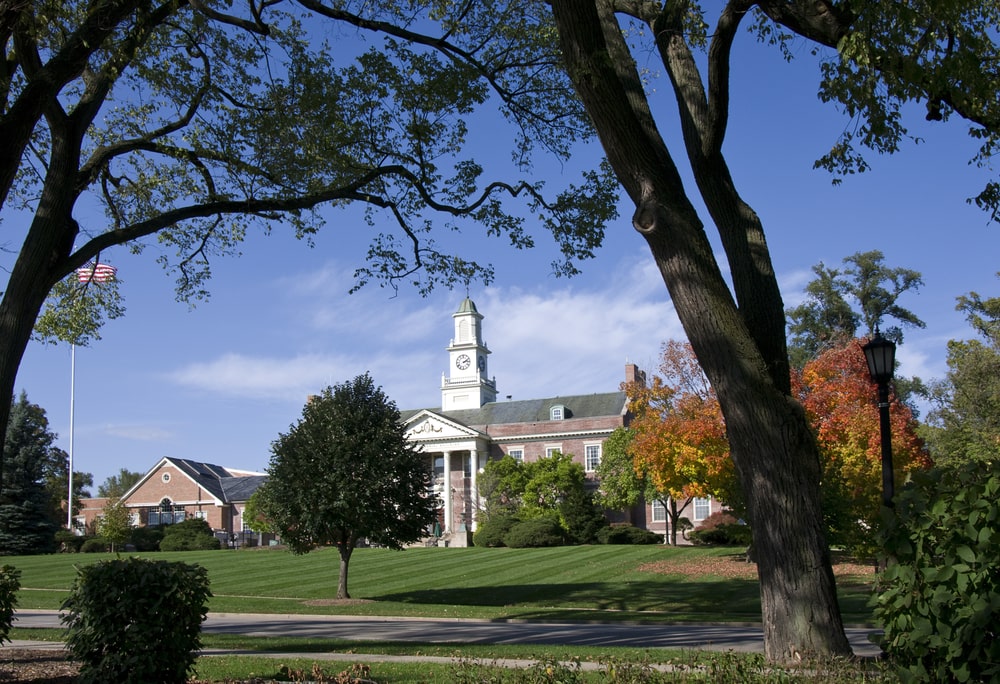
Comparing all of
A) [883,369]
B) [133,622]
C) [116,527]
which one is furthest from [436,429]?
[133,622]

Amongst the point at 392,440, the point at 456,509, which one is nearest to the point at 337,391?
Answer: the point at 392,440

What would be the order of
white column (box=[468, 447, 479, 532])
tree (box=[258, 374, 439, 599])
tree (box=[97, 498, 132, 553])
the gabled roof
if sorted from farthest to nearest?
the gabled roof < white column (box=[468, 447, 479, 532]) < tree (box=[97, 498, 132, 553]) < tree (box=[258, 374, 439, 599])

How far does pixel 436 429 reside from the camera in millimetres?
62500

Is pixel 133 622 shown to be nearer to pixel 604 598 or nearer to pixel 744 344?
pixel 744 344

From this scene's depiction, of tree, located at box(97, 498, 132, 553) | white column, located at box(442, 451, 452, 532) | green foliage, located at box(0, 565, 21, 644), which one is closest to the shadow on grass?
green foliage, located at box(0, 565, 21, 644)

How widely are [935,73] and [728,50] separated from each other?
2127 millimetres

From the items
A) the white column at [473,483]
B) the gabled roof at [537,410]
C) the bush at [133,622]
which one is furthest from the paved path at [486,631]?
the gabled roof at [537,410]

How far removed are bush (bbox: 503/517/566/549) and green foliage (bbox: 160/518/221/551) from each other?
19305mm

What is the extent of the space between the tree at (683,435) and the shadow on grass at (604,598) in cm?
375

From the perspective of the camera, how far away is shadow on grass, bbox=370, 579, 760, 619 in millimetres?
21109

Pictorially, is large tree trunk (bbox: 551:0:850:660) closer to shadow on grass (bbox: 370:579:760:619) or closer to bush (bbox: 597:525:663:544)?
shadow on grass (bbox: 370:579:760:619)

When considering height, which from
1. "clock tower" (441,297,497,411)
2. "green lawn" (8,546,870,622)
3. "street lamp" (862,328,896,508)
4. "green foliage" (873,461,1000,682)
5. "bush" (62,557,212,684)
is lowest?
"green lawn" (8,546,870,622)

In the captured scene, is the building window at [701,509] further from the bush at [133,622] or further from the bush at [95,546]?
the bush at [133,622]

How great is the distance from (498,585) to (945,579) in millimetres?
23984
